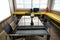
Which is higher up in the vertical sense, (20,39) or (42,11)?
(42,11)

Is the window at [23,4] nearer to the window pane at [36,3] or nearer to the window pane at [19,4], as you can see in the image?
the window pane at [19,4]

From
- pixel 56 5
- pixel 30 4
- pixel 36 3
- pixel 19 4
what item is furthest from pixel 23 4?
pixel 56 5

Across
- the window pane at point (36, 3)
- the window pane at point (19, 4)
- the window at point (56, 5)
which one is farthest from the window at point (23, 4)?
the window at point (56, 5)

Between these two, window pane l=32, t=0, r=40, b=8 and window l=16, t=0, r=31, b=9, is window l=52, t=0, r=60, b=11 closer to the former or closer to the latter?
window pane l=32, t=0, r=40, b=8

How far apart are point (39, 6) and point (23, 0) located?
1017 mm

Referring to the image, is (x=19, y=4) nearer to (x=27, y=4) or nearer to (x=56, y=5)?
(x=27, y=4)

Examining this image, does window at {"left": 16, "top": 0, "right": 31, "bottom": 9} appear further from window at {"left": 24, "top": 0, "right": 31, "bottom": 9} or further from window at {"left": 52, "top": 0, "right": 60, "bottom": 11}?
window at {"left": 52, "top": 0, "right": 60, "bottom": 11}

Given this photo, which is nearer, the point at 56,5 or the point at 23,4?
the point at 56,5

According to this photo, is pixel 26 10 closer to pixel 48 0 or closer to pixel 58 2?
pixel 48 0

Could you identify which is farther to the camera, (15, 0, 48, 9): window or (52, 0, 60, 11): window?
(15, 0, 48, 9): window

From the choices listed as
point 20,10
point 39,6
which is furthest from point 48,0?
point 20,10

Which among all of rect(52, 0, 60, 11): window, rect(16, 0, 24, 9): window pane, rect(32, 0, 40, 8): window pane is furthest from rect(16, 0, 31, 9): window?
rect(52, 0, 60, 11): window

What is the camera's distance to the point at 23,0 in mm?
4754

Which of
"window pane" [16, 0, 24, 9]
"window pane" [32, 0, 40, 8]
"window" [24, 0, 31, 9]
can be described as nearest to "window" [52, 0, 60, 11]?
"window pane" [32, 0, 40, 8]
